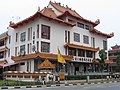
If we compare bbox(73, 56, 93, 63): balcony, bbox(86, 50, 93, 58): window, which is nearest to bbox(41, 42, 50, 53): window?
bbox(73, 56, 93, 63): balcony

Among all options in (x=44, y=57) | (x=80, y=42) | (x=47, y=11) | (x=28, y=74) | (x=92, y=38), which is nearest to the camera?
(x=28, y=74)

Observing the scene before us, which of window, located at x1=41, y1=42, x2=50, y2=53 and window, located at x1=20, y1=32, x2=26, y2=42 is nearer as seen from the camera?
window, located at x1=41, y1=42, x2=50, y2=53

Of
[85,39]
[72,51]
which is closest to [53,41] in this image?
[72,51]

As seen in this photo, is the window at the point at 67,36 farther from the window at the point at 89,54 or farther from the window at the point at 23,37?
the window at the point at 23,37

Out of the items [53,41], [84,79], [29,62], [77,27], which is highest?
[77,27]

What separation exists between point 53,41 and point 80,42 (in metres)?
6.63

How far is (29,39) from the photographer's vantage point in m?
33.4

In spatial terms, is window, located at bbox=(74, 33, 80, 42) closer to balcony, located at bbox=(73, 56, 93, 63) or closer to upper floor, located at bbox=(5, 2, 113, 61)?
upper floor, located at bbox=(5, 2, 113, 61)

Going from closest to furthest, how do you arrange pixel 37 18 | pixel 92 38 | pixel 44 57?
1. pixel 44 57
2. pixel 37 18
3. pixel 92 38

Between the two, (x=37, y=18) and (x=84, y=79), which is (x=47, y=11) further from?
(x=84, y=79)

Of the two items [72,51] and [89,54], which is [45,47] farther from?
[89,54]

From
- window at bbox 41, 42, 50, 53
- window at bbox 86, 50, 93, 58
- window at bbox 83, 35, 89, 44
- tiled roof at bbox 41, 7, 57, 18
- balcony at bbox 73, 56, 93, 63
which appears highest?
tiled roof at bbox 41, 7, 57, 18

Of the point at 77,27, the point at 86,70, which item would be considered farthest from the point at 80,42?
the point at 86,70

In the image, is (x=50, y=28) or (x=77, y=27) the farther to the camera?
(x=77, y=27)
